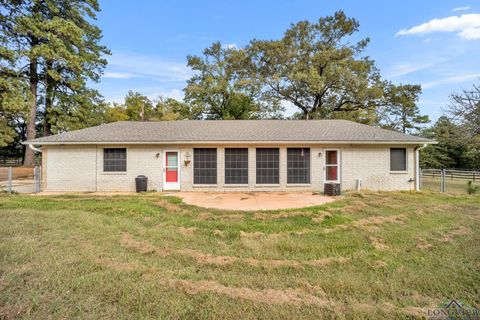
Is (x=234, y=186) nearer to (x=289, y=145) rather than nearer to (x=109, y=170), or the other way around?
(x=289, y=145)

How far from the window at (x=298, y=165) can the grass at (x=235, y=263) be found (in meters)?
4.50

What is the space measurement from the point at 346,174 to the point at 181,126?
9683 millimetres

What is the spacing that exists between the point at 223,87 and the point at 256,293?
25.9 metres

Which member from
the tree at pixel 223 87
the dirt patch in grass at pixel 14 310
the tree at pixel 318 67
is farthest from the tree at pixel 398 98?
the dirt patch in grass at pixel 14 310

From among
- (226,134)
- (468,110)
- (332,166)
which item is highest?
(468,110)

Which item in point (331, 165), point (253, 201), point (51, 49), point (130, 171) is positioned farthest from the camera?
point (51, 49)

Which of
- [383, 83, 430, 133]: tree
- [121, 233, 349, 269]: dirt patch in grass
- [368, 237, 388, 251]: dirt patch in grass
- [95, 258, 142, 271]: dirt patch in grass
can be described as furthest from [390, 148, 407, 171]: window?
[383, 83, 430, 133]: tree

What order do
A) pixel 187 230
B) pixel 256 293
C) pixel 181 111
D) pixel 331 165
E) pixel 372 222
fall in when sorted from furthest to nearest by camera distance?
pixel 181 111, pixel 331 165, pixel 372 222, pixel 187 230, pixel 256 293

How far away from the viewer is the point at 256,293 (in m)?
3.17

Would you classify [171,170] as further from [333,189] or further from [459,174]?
[459,174]

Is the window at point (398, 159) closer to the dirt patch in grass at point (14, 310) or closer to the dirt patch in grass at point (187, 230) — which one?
the dirt patch in grass at point (187, 230)

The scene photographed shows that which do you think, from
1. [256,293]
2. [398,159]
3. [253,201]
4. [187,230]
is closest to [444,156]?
[398,159]

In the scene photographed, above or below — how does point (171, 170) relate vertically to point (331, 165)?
below

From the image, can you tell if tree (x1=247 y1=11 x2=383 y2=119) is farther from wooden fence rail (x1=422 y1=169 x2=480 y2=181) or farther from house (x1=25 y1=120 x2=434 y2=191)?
house (x1=25 y1=120 x2=434 y2=191)
